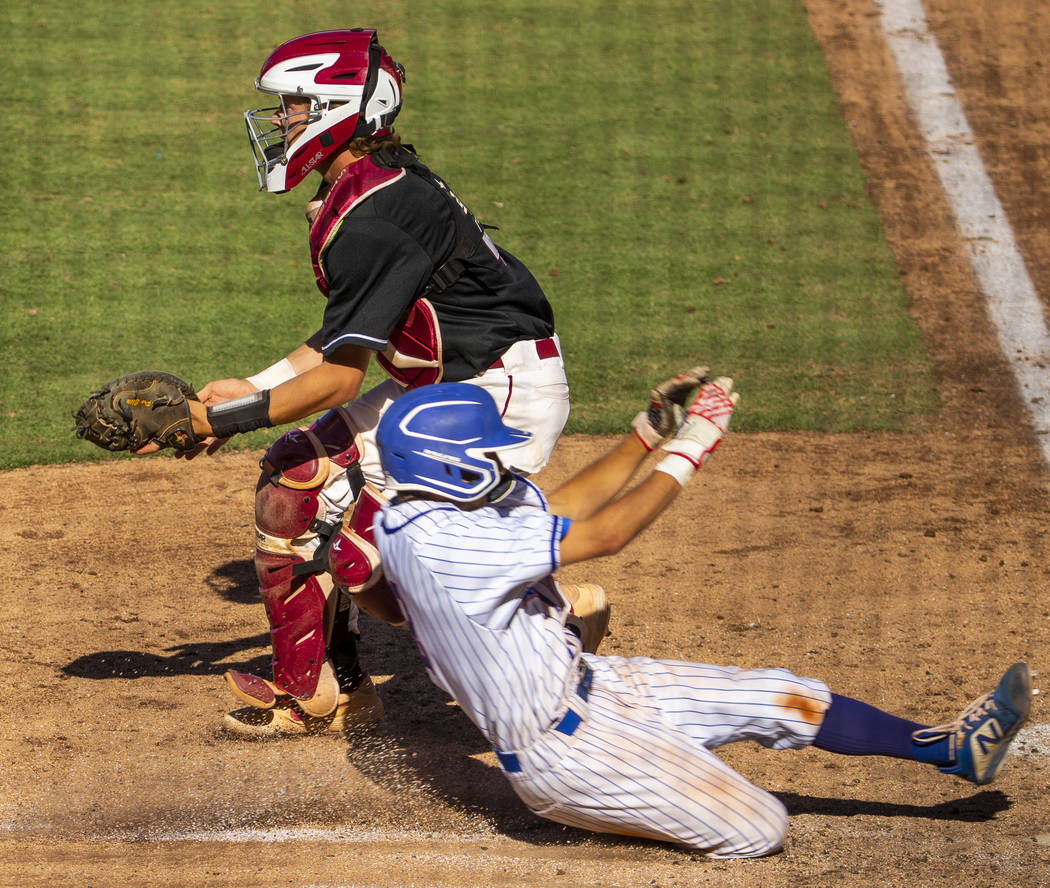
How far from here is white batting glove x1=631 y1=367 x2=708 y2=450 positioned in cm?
347

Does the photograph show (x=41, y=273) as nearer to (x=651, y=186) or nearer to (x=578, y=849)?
(x=651, y=186)

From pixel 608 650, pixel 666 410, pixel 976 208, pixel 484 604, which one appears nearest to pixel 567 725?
pixel 484 604

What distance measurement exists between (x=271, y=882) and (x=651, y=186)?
6.63 metres

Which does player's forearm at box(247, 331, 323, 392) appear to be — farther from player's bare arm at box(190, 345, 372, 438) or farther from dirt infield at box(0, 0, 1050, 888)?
dirt infield at box(0, 0, 1050, 888)

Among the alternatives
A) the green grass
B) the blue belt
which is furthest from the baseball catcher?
the green grass

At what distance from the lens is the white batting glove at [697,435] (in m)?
3.21

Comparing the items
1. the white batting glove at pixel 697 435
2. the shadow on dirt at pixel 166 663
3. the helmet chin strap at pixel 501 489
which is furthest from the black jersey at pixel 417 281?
the shadow on dirt at pixel 166 663

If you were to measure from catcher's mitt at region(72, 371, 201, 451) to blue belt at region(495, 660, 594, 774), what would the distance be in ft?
4.54

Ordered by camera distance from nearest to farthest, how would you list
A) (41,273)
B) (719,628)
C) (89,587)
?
(719,628), (89,587), (41,273)

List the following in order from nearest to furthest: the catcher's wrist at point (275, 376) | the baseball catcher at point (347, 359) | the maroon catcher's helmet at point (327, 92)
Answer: the baseball catcher at point (347, 359), the maroon catcher's helmet at point (327, 92), the catcher's wrist at point (275, 376)

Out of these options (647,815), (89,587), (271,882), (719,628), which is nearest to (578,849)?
(647,815)

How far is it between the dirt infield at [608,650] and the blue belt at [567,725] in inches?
12.0

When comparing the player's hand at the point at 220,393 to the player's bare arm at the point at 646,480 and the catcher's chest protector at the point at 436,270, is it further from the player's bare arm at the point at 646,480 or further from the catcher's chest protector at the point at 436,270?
the player's bare arm at the point at 646,480

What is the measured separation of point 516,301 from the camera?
3.90 meters
